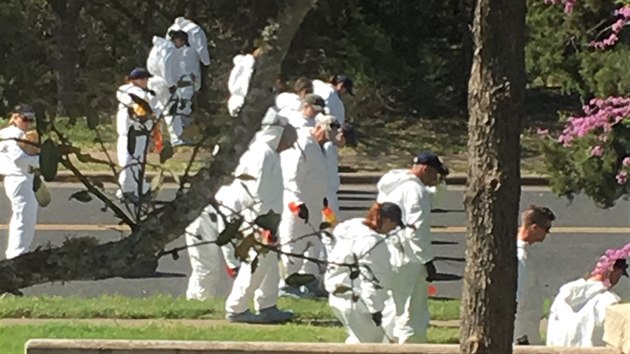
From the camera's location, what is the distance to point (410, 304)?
29.1 ft

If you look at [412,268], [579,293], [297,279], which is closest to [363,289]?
[412,268]

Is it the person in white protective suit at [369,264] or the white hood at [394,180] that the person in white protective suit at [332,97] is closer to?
the white hood at [394,180]

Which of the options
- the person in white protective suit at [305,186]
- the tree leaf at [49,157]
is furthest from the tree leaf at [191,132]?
the person in white protective suit at [305,186]

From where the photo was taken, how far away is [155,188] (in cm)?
293

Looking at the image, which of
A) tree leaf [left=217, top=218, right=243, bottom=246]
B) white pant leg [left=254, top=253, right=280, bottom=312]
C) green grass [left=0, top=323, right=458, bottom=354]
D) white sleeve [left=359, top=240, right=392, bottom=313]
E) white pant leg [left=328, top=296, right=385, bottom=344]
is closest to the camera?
tree leaf [left=217, top=218, right=243, bottom=246]

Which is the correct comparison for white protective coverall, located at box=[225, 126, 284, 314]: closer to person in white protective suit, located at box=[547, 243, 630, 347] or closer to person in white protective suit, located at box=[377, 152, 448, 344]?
person in white protective suit, located at box=[377, 152, 448, 344]

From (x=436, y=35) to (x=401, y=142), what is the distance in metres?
2.30

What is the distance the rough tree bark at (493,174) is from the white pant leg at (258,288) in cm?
644

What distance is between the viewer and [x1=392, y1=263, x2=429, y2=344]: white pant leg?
8797mm

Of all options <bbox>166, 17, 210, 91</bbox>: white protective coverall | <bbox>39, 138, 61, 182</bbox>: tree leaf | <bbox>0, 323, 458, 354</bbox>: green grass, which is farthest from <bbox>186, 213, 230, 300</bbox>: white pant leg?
<bbox>39, 138, 61, 182</bbox>: tree leaf

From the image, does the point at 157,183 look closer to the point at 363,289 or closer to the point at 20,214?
the point at 363,289

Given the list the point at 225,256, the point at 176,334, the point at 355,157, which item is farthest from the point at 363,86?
the point at 176,334

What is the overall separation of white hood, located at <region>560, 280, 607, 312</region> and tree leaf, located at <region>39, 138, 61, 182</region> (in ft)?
19.7

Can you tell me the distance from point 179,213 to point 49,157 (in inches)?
10.4
